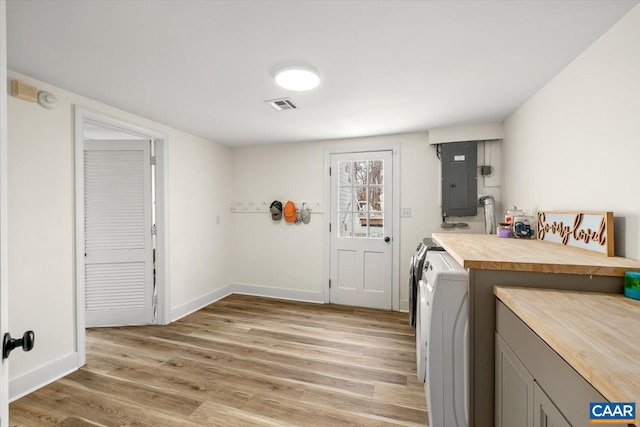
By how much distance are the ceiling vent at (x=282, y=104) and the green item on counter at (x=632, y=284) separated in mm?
2239

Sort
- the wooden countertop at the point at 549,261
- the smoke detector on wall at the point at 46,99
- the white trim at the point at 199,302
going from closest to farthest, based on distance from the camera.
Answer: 1. the wooden countertop at the point at 549,261
2. the smoke detector on wall at the point at 46,99
3. the white trim at the point at 199,302

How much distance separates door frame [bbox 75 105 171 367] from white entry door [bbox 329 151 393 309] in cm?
199

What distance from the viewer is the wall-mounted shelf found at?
3699 millimetres

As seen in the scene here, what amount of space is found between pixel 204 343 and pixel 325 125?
8.28 ft

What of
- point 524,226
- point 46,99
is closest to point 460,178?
point 524,226

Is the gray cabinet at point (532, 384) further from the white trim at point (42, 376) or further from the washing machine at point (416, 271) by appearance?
the white trim at point (42, 376)

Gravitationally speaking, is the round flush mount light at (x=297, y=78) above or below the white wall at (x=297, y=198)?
above

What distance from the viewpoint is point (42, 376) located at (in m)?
1.95

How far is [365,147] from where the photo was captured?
345cm

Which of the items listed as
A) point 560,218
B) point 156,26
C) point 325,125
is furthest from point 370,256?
point 156,26

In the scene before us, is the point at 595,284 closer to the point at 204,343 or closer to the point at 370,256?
the point at 370,256

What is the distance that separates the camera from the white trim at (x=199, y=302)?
3121mm

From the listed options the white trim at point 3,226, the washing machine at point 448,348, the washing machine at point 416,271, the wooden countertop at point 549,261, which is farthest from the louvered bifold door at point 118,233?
the wooden countertop at point 549,261

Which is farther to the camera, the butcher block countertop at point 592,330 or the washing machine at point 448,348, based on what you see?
the washing machine at point 448,348
